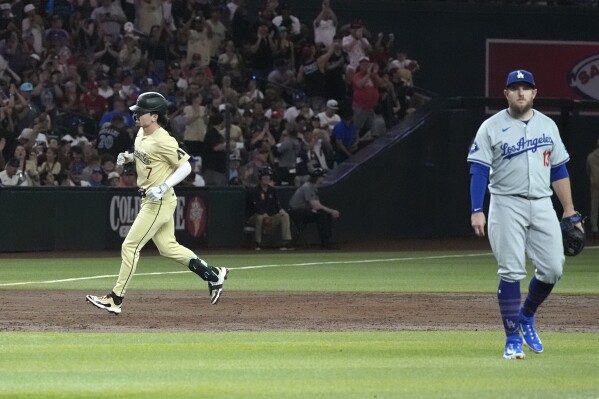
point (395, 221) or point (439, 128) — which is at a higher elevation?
point (439, 128)

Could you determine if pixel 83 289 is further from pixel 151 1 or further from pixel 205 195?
pixel 151 1

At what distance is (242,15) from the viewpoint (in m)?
28.0

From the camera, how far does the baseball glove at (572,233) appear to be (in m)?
10.0

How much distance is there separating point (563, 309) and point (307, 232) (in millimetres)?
12278

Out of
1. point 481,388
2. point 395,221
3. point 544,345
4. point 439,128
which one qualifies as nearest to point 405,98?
point 439,128

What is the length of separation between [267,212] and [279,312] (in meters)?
11.3

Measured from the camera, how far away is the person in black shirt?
24.7 meters

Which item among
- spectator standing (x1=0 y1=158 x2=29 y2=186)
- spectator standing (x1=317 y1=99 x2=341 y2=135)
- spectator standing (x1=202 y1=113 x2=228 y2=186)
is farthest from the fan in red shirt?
spectator standing (x1=0 y1=158 x2=29 y2=186)

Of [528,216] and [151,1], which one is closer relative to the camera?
[528,216]

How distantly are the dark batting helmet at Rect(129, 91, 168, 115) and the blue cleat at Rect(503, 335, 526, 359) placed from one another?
16.2 feet

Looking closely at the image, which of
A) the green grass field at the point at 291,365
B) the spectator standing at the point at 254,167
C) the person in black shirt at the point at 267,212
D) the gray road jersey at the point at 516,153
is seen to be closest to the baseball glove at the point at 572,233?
the gray road jersey at the point at 516,153

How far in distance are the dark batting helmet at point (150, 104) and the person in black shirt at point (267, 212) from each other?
11.4 meters

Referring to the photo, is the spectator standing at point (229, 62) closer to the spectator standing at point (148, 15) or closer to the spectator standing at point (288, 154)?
the spectator standing at point (148, 15)

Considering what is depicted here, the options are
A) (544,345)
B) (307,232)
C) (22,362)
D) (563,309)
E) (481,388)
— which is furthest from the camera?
(307,232)
